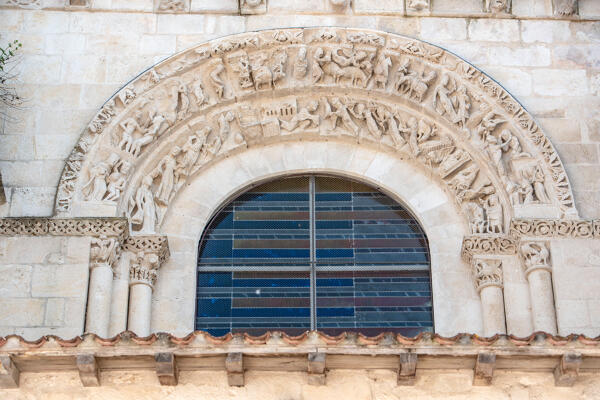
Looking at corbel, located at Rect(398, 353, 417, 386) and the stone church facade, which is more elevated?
the stone church facade

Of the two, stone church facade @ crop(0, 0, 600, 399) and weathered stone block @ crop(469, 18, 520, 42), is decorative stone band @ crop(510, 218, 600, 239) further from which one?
weathered stone block @ crop(469, 18, 520, 42)

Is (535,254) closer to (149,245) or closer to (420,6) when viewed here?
(420,6)

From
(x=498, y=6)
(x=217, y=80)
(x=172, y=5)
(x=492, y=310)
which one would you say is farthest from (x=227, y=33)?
(x=492, y=310)

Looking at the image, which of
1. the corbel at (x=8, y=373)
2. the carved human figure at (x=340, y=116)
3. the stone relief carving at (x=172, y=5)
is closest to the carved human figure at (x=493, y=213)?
the carved human figure at (x=340, y=116)

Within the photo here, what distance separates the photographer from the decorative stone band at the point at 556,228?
1541 centimetres

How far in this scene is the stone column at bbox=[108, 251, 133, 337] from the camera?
15.0 metres

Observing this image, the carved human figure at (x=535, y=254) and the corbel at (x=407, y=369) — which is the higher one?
the carved human figure at (x=535, y=254)

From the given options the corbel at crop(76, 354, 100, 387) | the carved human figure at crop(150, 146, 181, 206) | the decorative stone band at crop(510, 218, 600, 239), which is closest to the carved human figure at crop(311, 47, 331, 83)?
the carved human figure at crop(150, 146, 181, 206)

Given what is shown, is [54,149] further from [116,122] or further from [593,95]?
[593,95]

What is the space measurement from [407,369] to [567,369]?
4.34ft

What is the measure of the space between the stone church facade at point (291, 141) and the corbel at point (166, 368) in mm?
1895

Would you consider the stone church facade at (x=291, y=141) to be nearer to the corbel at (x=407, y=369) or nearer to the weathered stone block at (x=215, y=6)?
the weathered stone block at (x=215, y=6)

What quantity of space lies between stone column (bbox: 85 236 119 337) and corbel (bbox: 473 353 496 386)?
3899 mm

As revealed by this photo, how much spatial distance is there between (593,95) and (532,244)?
217 centimetres
